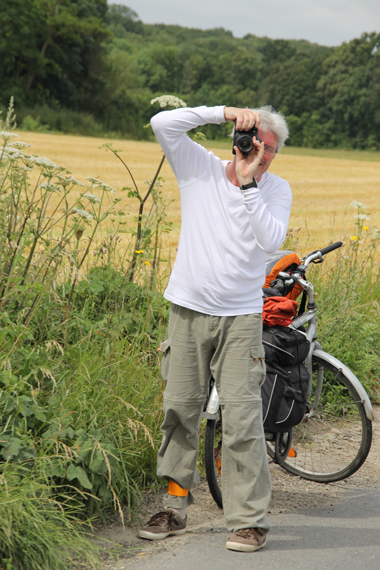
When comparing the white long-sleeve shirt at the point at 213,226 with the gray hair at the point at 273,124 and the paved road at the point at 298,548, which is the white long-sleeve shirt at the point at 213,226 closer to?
the gray hair at the point at 273,124

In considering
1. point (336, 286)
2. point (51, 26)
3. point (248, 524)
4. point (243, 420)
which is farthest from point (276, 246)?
point (51, 26)

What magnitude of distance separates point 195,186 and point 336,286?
315cm

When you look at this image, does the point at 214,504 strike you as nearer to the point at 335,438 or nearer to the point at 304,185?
the point at 335,438

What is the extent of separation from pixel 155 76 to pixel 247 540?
107 m

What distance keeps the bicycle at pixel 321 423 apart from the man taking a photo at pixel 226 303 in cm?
41

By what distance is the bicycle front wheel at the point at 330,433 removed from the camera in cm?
385

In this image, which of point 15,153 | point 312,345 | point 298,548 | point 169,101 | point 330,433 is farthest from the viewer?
point 330,433

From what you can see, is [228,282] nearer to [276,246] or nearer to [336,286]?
[276,246]

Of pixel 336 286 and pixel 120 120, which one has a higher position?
pixel 120 120

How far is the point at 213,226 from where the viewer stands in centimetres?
293

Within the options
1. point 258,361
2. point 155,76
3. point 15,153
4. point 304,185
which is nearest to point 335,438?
point 258,361

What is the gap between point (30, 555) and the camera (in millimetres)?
2535

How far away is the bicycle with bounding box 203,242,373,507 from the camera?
12.4ft

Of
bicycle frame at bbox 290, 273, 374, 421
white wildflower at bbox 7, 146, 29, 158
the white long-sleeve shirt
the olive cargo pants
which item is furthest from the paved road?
white wildflower at bbox 7, 146, 29, 158
